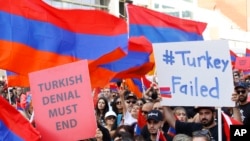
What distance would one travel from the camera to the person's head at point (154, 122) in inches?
296

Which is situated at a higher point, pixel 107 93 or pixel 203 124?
pixel 203 124

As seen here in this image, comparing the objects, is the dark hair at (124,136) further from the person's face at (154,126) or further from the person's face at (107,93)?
the person's face at (107,93)

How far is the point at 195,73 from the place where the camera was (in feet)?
23.2

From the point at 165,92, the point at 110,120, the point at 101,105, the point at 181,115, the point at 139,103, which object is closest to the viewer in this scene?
the point at 165,92

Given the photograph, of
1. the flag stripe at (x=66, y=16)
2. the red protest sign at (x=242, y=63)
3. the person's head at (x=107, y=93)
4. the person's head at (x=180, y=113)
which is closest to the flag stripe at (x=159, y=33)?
the person's head at (x=107, y=93)

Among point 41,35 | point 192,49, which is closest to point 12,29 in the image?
point 41,35

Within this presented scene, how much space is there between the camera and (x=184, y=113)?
8289 mm

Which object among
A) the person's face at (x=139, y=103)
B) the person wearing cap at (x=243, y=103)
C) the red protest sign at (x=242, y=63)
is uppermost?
the person wearing cap at (x=243, y=103)

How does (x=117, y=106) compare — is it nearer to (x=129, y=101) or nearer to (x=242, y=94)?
(x=129, y=101)

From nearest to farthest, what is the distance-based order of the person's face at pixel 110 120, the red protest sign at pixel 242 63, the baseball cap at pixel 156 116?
the baseball cap at pixel 156 116, the person's face at pixel 110 120, the red protest sign at pixel 242 63

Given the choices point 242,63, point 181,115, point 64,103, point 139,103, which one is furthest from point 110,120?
point 242,63

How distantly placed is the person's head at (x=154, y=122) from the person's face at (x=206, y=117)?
1.63 ft

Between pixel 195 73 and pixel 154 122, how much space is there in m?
0.85

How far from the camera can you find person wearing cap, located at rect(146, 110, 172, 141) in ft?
24.5
